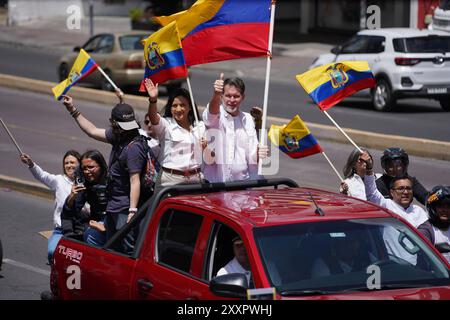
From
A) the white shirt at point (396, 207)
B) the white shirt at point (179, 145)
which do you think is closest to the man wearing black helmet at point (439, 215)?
the white shirt at point (396, 207)

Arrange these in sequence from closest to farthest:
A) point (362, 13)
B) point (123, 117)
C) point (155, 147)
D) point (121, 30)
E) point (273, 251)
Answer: point (273, 251) < point (123, 117) < point (155, 147) < point (362, 13) < point (121, 30)

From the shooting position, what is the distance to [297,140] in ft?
33.7

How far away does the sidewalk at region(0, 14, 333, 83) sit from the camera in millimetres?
32688

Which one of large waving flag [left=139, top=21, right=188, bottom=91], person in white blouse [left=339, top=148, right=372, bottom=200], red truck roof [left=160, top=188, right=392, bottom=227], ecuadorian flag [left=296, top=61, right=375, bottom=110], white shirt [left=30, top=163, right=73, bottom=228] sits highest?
large waving flag [left=139, top=21, right=188, bottom=91]

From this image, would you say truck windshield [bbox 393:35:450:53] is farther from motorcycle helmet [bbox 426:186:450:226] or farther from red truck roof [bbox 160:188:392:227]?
red truck roof [bbox 160:188:392:227]

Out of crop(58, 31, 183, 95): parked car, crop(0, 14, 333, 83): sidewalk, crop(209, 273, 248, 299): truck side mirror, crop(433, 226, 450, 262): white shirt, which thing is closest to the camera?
crop(209, 273, 248, 299): truck side mirror

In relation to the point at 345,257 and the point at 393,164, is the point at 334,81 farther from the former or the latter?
the point at 345,257

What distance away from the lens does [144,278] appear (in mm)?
7172

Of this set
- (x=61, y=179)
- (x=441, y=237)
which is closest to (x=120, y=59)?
(x=61, y=179)

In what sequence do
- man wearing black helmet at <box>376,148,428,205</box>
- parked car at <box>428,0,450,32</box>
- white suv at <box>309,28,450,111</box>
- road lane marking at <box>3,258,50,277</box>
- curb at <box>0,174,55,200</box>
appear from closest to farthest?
man wearing black helmet at <box>376,148,428,205</box>
road lane marking at <box>3,258,50,277</box>
curb at <box>0,174,55,200</box>
white suv at <box>309,28,450,111</box>
parked car at <box>428,0,450,32</box>

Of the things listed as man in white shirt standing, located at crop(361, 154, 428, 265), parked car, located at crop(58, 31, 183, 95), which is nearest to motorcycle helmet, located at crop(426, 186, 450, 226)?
man in white shirt standing, located at crop(361, 154, 428, 265)

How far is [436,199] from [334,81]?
2394mm

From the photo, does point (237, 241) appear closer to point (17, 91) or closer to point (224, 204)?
point (224, 204)

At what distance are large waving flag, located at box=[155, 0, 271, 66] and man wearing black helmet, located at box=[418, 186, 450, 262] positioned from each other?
288cm
